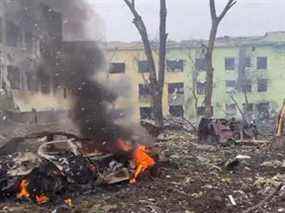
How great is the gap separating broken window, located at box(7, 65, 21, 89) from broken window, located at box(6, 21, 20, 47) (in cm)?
153

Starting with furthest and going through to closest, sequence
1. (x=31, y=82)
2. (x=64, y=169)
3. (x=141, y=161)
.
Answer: (x=31, y=82) → (x=141, y=161) → (x=64, y=169)

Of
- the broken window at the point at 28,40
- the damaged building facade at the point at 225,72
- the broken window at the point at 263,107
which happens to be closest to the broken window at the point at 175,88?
the damaged building facade at the point at 225,72

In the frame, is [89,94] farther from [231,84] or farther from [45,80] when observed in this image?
[231,84]

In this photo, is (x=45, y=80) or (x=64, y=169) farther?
(x=45, y=80)

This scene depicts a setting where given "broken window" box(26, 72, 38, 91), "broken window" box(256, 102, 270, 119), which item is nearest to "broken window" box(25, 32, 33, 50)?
"broken window" box(26, 72, 38, 91)

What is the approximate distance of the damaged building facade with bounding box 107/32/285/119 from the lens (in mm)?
54812

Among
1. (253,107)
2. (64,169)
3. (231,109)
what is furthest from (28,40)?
(253,107)

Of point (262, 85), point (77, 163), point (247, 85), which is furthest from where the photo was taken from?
point (247, 85)

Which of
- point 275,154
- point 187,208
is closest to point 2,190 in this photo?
point 187,208

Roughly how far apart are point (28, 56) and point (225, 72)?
30542mm

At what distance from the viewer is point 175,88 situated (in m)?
55.4

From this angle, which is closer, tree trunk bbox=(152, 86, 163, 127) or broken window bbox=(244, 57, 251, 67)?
tree trunk bbox=(152, 86, 163, 127)

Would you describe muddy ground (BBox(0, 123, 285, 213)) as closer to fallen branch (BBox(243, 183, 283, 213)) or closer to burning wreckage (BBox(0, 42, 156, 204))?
fallen branch (BBox(243, 183, 283, 213))

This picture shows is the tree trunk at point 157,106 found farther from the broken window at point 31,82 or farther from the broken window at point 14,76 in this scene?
the broken window at point 14,76
